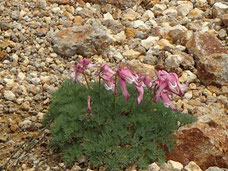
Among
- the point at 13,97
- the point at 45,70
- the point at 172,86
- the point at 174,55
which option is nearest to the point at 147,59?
the point at 174,55

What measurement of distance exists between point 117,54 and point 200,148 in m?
2.08

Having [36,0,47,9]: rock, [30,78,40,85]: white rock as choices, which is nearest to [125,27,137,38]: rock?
[36,0,47,9]: rock

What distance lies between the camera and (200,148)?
12.9ft

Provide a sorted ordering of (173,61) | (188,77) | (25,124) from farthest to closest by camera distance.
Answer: (173,61) < (188,77) < (25,124)

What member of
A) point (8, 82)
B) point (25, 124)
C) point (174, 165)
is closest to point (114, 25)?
point (8, 82)

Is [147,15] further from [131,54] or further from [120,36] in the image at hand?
[131,54]

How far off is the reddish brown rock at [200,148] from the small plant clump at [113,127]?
84 mm

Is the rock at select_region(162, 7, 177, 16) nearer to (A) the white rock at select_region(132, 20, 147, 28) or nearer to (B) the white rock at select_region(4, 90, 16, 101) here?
(A) the white rock at select_region(132, 20, 147, 28)

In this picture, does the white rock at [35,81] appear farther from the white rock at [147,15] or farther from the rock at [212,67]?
the white rock at [147,15]

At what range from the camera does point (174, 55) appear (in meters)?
5.50

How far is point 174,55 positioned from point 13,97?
1916 millimetres

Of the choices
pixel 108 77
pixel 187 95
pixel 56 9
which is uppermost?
pixel 108 77

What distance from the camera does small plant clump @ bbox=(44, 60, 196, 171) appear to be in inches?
147

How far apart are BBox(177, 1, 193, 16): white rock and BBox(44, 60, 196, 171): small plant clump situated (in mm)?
2877
